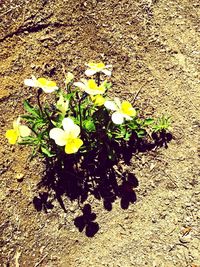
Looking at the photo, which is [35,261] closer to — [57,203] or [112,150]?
[57,203]

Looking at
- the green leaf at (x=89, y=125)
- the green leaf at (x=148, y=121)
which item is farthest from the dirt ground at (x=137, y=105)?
the green leaf at (x=89, y=125)

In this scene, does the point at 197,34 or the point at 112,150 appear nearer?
the point at 112,150

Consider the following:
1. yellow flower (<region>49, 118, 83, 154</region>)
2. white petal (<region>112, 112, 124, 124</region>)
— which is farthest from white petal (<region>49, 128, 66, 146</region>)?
white petal (<region>112, 112, 124, 124</region>)

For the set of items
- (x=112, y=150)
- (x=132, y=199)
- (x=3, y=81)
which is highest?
(x=3, y=81)

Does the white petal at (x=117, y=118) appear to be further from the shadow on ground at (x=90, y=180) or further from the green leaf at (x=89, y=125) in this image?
the shadow on ground at (x=90, y=180)

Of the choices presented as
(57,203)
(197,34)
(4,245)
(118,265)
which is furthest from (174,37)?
(4,245)

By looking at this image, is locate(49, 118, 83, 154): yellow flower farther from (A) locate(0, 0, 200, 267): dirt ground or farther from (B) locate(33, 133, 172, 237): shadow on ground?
(A) locate(0, 0, 200, 267): dirt ground

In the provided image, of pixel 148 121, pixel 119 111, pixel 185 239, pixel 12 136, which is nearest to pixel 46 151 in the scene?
pixel 12 136
